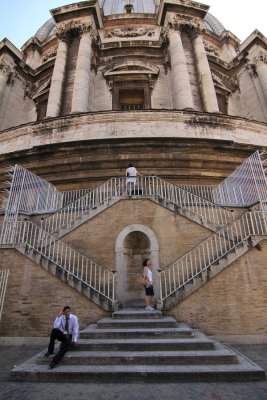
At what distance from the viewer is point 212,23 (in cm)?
3034

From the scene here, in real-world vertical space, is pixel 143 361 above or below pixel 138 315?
below

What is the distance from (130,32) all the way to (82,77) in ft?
30.1

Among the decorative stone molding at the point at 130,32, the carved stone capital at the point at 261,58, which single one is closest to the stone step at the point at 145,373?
the carved stone capital at the point at 261,58

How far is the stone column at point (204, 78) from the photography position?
54.3 feet

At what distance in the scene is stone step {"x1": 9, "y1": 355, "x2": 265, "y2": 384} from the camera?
167 inches

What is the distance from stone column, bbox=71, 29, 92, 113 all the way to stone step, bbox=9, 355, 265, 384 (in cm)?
1381

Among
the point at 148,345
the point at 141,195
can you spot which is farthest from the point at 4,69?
the point at 148,345

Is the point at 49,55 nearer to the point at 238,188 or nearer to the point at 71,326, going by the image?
the point at 238,188

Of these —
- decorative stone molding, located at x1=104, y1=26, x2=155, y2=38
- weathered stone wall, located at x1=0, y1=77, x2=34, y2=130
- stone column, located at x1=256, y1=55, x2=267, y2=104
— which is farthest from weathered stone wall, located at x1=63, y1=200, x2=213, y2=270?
decorative stone molding, located at x1=104, y1=26, x2=155, y2=38

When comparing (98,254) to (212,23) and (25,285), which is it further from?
(212,23)

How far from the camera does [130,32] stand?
23234mm

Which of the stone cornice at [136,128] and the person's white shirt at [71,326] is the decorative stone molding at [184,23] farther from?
the person's white shirt at [71,326]

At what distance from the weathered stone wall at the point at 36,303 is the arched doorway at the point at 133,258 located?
1.59m

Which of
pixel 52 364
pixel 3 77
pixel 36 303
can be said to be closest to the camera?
pixel 52 364
